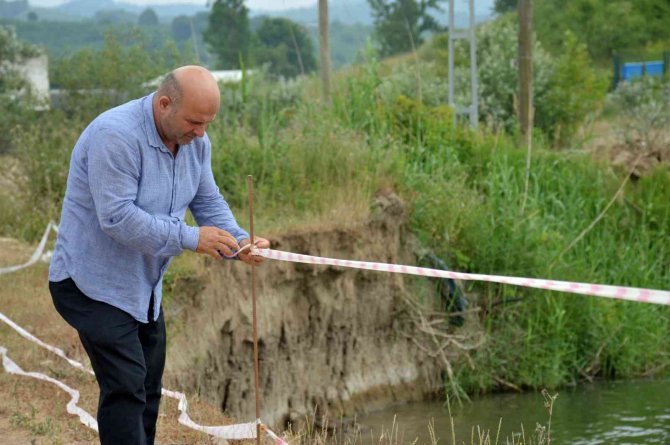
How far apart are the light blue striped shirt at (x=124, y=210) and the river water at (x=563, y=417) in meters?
5.48

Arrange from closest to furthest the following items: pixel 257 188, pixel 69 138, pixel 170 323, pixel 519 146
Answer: pixel 170 323 → pixel 257 188 → pixel 69 138 → pixel 519 146

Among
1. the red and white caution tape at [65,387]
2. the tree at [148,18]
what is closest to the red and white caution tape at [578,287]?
the red and white caution tape at [65,387]

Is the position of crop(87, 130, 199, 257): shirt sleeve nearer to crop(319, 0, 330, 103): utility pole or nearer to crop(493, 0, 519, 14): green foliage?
crop(319, 0, 330, 103): utility pole

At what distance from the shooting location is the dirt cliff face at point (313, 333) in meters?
10.6

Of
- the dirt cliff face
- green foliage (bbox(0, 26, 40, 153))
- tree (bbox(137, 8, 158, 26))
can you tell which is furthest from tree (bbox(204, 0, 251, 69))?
tree (bbox(137, 8, 158, 26))

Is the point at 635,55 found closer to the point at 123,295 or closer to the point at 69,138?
the point at 69,138

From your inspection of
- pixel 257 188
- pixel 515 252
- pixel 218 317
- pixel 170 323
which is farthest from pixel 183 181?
pixel 515 252

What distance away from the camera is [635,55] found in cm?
4156

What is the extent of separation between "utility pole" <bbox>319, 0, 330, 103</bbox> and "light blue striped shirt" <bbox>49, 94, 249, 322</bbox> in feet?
33.4

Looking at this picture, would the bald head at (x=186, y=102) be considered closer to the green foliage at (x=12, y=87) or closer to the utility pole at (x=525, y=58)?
the green foliage at (x=12, y=87)

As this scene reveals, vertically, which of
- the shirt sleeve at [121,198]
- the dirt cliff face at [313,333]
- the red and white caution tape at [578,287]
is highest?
the shirt sleeve at [121,198]

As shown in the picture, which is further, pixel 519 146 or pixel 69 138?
pixel 519 146

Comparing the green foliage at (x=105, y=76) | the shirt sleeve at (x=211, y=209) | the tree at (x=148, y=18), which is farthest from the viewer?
the tree at (x=148, y=18)

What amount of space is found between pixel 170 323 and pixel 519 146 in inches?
310
